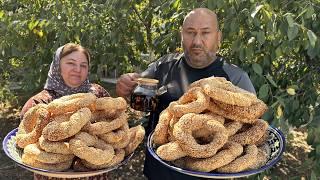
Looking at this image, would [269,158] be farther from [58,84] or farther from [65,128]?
[58,84]

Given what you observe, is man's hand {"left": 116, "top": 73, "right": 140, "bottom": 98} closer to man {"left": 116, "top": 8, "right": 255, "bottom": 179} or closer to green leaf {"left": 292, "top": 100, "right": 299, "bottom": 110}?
man {"left": 116, "top": 8, "right": 255, "bottom": 179}

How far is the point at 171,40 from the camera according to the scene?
119 inches

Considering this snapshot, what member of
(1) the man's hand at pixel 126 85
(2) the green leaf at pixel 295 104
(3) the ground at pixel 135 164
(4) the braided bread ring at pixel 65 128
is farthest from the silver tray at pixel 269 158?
(3) the ground at pixel 135 164

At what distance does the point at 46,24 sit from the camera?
307 centimetres

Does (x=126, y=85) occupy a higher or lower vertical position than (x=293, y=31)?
lower

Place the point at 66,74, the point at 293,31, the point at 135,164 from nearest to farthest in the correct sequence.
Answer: the point at 293,31 → the point at 66,74 → the point at 135,164

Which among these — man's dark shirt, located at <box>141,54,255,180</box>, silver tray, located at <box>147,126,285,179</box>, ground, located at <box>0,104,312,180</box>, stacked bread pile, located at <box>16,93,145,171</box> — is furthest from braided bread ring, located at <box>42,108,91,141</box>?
ground, located at <box>0,104,312,180</box>

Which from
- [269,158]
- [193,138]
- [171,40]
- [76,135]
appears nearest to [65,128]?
[76,135]

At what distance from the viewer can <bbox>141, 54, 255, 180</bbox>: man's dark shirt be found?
203cm

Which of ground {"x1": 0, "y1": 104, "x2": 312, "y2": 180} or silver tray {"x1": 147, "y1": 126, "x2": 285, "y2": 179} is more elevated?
silver tray {"x1": 147, "y1": 126, "x2": 285, "y2": 179}

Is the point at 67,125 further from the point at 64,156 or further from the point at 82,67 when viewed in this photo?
the point at 82,67

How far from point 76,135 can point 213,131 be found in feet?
1.82

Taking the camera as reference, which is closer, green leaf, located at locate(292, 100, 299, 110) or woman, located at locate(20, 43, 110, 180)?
woman, located at locate(20, 43, 110, 180)

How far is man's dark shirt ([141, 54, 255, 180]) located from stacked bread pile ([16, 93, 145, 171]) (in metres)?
0.53
